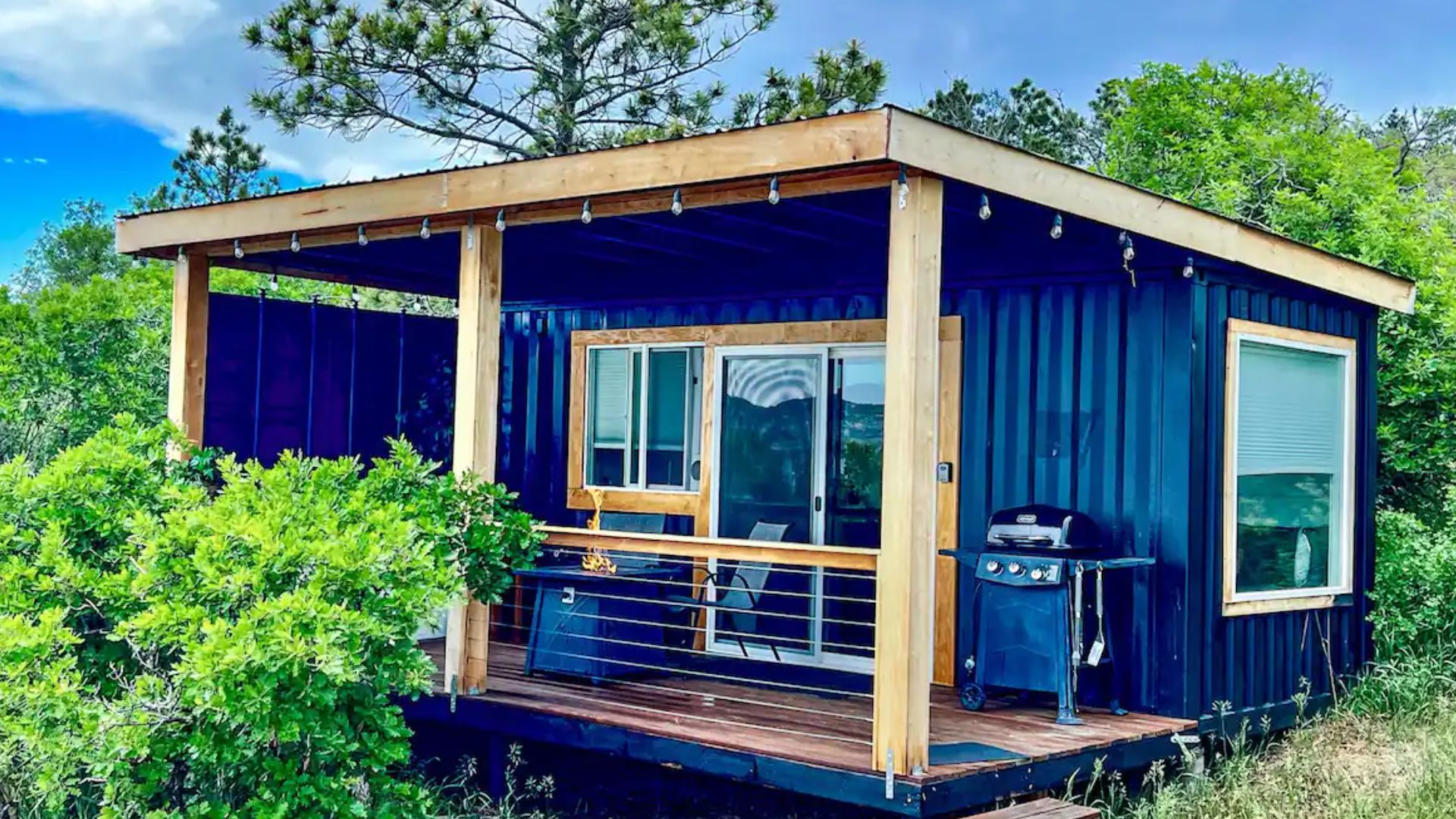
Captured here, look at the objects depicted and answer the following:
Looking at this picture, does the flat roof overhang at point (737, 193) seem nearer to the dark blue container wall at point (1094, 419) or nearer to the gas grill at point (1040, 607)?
the dark blue container wall at point (1094, 419)

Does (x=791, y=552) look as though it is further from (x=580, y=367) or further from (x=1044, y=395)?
(x=580, y=367)

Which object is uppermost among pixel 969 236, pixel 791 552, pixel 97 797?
pixel 969 236

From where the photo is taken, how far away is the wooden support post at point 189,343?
7285 millimetres

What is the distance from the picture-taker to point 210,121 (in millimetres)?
19125

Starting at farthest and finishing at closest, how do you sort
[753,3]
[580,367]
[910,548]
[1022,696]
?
[753,3] < [580,367] < [1022,696] < [910,548]

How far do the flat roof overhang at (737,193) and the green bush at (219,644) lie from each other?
1358mm

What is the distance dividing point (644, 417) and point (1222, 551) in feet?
11.1

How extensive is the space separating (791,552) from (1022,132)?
1593 cm

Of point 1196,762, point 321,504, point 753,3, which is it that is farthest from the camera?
point 753,3

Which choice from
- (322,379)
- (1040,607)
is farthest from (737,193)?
(322,379)

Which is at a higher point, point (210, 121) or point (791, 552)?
point (210, 121)

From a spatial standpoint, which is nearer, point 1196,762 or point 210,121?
point 1196,762

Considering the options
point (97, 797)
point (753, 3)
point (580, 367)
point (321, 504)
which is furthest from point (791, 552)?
point (753, 3)

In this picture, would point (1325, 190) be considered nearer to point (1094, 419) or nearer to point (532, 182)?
point (1094, 419)
